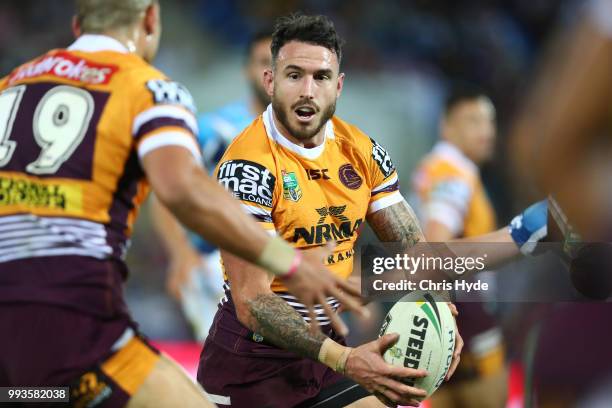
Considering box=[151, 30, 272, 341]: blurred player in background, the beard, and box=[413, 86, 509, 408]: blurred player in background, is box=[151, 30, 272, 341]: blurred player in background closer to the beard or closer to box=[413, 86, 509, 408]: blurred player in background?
box=[413, 86, 509, 408]: blurred player in background

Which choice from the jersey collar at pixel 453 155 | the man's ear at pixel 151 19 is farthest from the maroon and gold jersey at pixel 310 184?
the jersey collar at pixel 453 155

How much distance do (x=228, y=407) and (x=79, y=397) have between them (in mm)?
1231

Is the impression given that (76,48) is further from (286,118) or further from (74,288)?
(286,118)

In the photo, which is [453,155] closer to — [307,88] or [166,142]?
[307,88]

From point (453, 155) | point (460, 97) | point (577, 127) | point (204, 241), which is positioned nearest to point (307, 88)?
point (577, 127)

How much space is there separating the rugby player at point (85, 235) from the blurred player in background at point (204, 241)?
12.9ft

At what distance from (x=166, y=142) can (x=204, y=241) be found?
4798 mm

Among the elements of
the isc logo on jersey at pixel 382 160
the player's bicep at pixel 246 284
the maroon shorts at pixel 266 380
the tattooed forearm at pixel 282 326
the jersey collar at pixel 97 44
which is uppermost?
the jersey collar at pixel 97 44

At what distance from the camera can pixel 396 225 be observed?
4.94 m

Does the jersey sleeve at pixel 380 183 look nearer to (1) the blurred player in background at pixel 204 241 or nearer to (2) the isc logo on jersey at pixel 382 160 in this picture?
(2) the isc logo on jersey at pixel 382 160

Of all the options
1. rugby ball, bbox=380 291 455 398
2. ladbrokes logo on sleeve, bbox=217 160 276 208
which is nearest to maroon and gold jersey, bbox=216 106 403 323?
ladbrokes logo on sleeve, bbox=217 160 276 208

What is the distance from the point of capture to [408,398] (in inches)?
163

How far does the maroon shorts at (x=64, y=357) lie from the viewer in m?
3.47

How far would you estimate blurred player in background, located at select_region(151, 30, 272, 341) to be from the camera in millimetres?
7598
